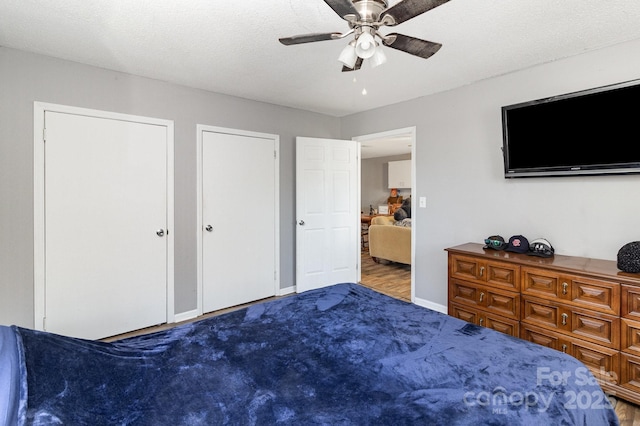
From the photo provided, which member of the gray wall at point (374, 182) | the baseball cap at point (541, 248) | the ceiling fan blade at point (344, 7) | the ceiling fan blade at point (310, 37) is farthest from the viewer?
the gray wall at point (374, 182)

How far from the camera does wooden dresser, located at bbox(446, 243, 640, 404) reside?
201 cm

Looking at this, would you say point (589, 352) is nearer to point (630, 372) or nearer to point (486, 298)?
point (630, 372)

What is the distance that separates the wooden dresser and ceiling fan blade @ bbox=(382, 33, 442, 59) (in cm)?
172

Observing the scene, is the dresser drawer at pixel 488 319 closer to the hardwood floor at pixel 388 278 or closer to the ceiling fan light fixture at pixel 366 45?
the hardwood floor at pixel 388 278

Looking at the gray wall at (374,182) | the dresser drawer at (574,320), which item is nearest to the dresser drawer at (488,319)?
the dresser drawer at (574,320)

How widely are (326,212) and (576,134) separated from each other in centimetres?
273

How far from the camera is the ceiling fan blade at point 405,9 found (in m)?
1.34

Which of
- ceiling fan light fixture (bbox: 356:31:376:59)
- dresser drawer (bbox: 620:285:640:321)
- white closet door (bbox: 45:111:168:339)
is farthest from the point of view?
white closet door (bbox: 45:111:168:339)

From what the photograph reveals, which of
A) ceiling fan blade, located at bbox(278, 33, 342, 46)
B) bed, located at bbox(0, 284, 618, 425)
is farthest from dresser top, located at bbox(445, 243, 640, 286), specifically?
ceiling fan blade, located at bbox(278, 33, 342, 46)

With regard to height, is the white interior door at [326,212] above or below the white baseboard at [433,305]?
above

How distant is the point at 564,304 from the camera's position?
2.25 m

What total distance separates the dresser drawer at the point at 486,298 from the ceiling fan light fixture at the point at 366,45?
2.12 m

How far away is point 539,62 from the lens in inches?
108

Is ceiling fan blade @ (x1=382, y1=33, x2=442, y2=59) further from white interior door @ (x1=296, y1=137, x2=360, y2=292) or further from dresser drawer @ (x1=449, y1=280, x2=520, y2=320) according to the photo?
white interior door @ (x1=296, y1=137, x2=360, y2=292)
